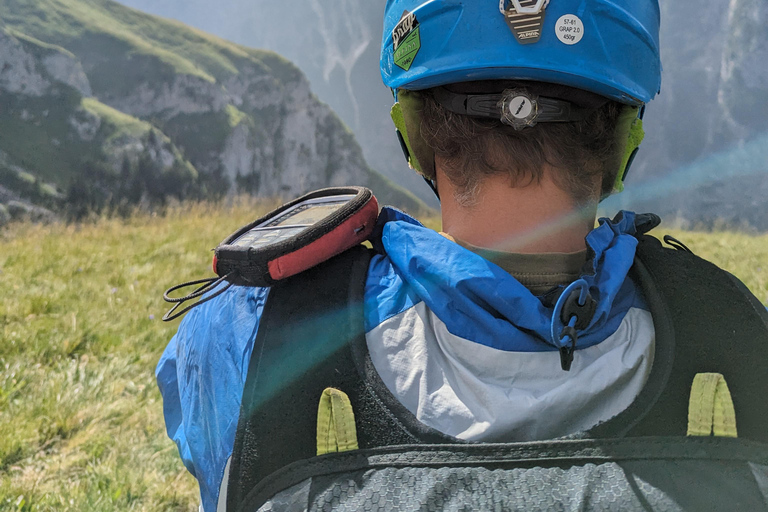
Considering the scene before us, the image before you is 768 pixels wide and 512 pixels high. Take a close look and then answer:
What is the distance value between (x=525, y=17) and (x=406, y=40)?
399 millimetres

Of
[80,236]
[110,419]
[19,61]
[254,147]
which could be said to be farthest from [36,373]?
[254,147]

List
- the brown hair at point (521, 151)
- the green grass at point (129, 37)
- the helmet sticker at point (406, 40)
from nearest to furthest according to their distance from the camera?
1. the brown hair at point (521, 151)
2. the helmet sticker at point (406, 40)
3. the green grass at point (129, 37)

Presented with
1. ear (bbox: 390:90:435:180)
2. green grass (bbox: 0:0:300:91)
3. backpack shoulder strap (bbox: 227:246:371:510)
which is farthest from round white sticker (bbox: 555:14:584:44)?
green grass (bbox: 0:0:300:91)

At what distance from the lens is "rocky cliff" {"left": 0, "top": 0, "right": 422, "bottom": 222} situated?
7256 cm

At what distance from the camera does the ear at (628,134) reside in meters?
1.73

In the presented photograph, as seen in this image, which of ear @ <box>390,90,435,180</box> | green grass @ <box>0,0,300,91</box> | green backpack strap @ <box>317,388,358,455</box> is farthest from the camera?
green grass @ <box>0,0,300,91</box>

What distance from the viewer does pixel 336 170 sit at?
12669 centimetres

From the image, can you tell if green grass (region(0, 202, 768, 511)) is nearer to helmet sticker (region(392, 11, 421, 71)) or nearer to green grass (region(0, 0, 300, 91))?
helmet sticker (region(392, 11, 421, 71))

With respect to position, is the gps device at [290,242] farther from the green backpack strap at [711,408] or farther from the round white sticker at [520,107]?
the green backpack strap at [711,408]

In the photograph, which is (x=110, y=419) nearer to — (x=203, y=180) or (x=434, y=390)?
(x=434, y=390)

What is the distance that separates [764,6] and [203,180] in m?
131

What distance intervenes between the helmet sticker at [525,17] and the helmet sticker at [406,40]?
29cm

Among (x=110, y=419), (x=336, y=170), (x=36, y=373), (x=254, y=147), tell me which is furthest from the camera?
(x=336, y=170)

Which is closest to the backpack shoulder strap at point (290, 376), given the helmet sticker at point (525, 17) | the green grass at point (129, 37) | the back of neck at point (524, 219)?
the back of neck at point (524, 219)
